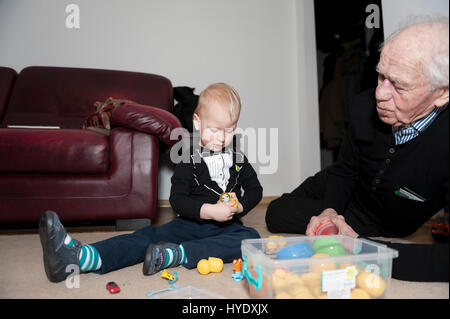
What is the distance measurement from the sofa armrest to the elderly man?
0.70 metres

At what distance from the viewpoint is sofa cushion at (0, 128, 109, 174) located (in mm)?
1558

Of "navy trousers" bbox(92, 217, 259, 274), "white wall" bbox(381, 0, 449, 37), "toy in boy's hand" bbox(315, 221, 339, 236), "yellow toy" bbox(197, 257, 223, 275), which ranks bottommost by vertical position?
"yellow toy" bbox(197, 257, 223, 275)

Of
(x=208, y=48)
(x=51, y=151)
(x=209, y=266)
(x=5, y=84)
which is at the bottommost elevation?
(x=209, y=266)

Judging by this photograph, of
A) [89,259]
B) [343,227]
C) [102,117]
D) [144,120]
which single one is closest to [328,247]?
[343,227]

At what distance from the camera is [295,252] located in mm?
785

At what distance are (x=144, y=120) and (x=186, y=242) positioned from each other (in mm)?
756

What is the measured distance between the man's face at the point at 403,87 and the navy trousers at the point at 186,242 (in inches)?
22.6

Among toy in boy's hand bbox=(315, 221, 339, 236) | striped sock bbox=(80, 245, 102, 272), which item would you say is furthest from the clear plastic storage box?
striped sock bbox=(80, 245, 102, 272)

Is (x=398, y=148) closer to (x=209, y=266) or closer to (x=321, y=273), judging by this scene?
(x=321, y=273)

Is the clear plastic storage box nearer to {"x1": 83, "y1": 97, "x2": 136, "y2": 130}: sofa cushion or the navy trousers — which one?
the navy trousers

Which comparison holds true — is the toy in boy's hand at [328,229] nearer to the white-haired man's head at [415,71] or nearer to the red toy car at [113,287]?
the white-haired man's head at [415,71]

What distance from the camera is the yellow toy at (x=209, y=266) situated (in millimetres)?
1010

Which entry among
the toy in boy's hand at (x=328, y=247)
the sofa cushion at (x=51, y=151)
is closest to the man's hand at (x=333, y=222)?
the toy in boy's hand at (x=328, y=247)
